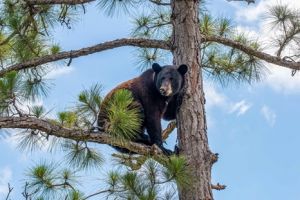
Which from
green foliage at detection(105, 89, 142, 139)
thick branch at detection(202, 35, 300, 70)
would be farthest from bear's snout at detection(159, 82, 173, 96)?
thick branch at detection(202, 35, 300, 70)

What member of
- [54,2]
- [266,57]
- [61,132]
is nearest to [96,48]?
[54,2]

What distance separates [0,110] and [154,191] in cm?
137

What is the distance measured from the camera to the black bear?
524 cm

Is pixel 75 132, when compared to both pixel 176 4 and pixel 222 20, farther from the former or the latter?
pixel 222 20

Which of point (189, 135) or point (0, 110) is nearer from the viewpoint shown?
point (0, 110)

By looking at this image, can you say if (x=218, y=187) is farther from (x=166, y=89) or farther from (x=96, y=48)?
(x=96, y=48)

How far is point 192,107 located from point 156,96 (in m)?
0.37

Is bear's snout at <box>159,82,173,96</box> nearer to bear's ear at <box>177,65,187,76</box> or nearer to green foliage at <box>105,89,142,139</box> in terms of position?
bear's ear at <box>177,65,187,76</box>

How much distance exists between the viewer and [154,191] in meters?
4.02

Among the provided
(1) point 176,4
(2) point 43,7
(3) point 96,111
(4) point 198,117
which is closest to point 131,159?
(3) point 96,111

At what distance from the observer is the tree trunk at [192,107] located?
4.92m

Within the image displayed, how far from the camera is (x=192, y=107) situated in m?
5.24

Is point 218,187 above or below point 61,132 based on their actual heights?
above

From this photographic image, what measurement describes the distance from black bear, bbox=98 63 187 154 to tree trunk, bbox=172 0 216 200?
120mm
